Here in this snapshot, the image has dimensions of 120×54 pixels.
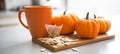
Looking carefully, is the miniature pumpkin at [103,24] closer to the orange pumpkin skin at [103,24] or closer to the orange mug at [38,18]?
the orange pumpkin skin at [103,24]

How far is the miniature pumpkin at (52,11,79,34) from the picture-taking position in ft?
2.40

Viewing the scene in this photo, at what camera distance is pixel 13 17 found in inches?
81.5

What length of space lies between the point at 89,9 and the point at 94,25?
6.40 ft

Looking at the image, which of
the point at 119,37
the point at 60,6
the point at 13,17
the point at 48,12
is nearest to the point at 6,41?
the point at 48,12

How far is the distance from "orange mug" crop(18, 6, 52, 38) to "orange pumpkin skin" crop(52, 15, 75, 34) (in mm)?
38

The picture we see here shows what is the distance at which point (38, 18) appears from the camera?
70cm

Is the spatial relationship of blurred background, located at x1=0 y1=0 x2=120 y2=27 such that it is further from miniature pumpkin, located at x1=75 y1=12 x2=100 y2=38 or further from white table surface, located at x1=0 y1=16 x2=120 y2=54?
miniature pumpkin, located at x1=75 y1=12 x2=100 y2=38

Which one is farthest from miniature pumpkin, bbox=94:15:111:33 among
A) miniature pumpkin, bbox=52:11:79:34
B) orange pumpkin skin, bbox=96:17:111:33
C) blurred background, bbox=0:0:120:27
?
blurred background, bbox=0:0:120:27

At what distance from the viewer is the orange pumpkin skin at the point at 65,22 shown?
2.40ft

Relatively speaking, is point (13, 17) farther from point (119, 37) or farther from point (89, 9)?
point (119, 37)

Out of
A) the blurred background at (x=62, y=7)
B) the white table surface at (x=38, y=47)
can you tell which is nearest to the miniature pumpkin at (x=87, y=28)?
the white table surface at (x=38, y=47)

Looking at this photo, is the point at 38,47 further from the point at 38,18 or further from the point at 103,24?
the point at 103,24

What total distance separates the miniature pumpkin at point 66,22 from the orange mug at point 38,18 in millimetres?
40

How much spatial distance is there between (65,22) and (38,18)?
4.6 inches
